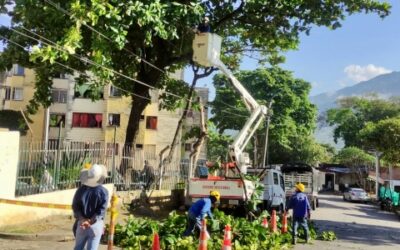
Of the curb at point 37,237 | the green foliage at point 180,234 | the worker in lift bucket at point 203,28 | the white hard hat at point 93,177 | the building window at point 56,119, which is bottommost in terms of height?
the curb at point 37,237

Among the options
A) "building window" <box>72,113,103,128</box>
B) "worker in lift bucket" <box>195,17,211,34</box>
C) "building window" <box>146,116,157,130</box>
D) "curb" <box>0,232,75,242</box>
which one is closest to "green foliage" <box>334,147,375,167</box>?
"building window" <box>146,116,157,130</box>

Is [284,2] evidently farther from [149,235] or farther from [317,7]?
[149,235]

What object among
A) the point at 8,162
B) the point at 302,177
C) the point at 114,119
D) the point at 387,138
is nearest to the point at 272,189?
the point at 8,162

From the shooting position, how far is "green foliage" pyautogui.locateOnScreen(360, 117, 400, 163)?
112 feet

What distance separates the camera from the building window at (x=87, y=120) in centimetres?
4088

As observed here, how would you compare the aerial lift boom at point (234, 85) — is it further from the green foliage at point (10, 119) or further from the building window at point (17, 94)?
the building window at point (17, 94)

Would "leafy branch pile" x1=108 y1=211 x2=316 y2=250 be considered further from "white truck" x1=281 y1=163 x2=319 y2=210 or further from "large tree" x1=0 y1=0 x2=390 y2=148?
"white truck" x1=281 y1=163 x2=319 y2=210

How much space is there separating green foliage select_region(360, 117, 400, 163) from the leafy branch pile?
24.2 m

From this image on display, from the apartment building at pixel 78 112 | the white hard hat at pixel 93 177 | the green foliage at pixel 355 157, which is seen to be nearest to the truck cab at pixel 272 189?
the white hard hat at pixel 93 177

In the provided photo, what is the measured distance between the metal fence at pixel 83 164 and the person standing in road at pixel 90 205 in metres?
6.65

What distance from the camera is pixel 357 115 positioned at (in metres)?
72.1

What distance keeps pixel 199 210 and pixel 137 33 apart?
8504 millimetres

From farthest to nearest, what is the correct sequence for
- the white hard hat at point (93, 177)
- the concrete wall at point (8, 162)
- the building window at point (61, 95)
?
1. the building window at point (61, 95)
2. the concrete wall at point (8, 162)
3. the white hard hat at point (93, 177)

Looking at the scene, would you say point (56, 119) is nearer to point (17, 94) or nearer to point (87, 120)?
point (87, 120)
